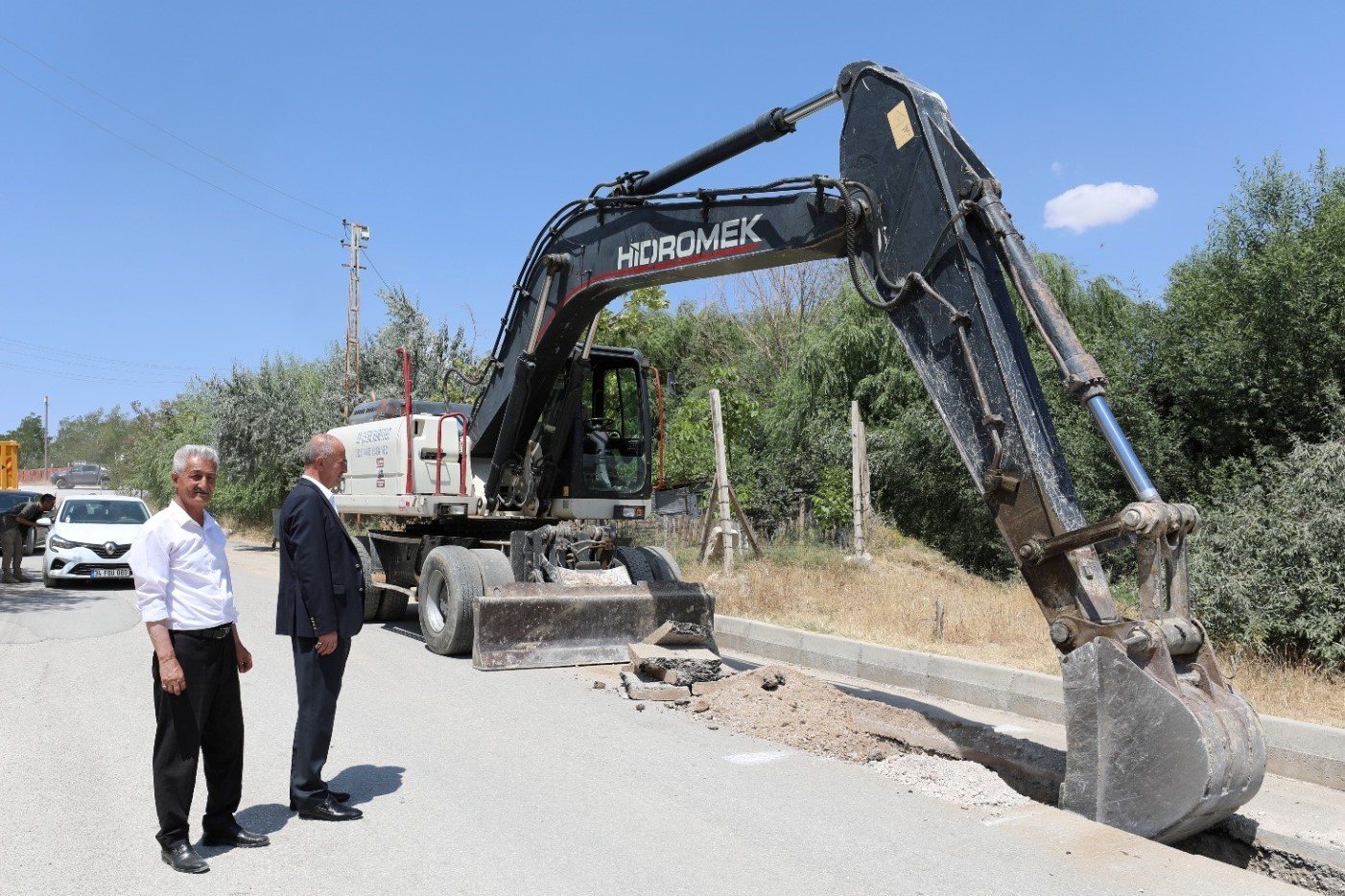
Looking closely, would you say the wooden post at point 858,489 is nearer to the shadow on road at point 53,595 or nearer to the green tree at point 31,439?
the shadow on road at point 53,595

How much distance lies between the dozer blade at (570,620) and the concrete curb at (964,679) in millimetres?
1165

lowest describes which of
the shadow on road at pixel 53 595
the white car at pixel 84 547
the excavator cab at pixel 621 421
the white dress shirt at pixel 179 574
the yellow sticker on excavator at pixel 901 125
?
the shadow on road at pixel 53 595

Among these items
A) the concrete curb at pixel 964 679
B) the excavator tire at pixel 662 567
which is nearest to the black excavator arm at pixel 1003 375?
the concrete curb at pixel 964 679

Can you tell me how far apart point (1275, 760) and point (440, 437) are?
8349 millimetres

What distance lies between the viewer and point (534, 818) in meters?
5.14

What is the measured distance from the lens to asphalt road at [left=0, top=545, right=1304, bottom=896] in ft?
14.4

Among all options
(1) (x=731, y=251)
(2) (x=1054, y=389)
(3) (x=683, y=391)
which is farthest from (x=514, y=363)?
(3) (x=683, y=391)

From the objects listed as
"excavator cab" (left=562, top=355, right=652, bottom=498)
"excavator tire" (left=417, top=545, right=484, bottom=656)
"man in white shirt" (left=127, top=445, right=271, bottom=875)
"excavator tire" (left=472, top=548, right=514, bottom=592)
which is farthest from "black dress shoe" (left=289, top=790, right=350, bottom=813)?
"excavator cab" (left=562, top=355, right=652, bottom=498)

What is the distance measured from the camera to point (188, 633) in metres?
4.52

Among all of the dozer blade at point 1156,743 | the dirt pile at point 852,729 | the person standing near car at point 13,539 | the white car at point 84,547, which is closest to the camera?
the dozer blade at point 1156,743

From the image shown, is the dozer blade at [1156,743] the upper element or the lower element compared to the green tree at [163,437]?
lower

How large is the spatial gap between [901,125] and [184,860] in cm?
567

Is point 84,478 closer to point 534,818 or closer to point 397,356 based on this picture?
point 397,356

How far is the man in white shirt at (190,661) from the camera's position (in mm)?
4430
